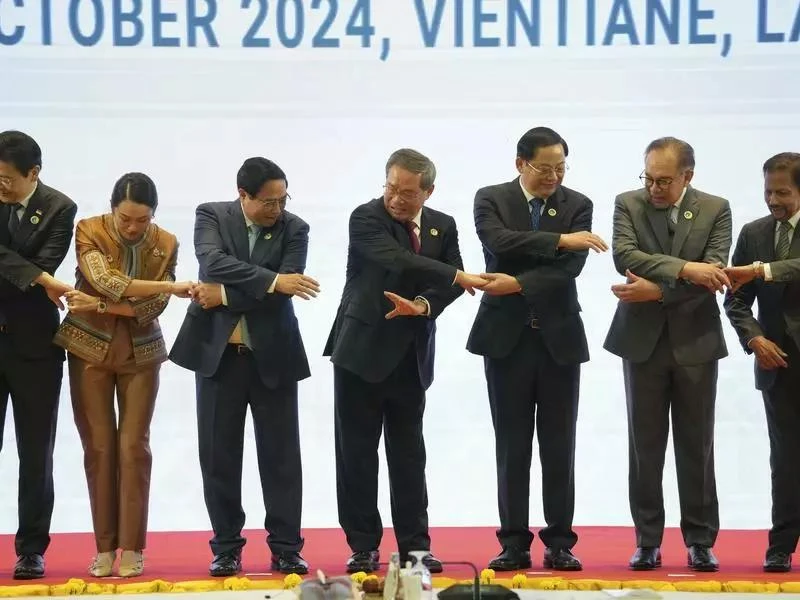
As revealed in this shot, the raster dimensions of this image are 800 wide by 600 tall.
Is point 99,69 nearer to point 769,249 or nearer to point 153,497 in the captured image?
point 153,497

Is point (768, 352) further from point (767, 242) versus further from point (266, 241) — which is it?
point (266, 241)

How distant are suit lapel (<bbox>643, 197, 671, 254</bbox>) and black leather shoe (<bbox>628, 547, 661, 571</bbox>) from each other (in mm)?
1065

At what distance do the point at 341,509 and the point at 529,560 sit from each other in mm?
700

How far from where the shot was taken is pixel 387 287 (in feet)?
16.5

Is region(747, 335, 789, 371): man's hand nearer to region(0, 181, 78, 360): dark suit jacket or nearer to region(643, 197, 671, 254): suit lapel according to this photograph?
region(643, 197, 671, 254): suit lapel

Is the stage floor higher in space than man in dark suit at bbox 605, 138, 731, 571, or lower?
lower

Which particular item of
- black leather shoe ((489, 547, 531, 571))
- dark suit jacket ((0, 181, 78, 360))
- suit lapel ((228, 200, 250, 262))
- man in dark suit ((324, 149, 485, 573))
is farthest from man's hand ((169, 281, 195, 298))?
black leather shoe ((489, 547, 531, 571))

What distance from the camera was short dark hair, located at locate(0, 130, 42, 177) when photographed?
4871 mm

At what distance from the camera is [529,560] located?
5.05 meters

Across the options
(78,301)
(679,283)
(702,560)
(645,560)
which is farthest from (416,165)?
(702,560)

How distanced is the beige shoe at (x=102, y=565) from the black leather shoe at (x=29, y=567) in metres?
0.18

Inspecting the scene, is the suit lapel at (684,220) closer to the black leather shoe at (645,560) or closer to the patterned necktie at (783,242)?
the patterned necktie at (783,242)

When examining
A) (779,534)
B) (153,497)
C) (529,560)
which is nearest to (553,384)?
(529,560)

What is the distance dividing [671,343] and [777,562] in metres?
0.86
